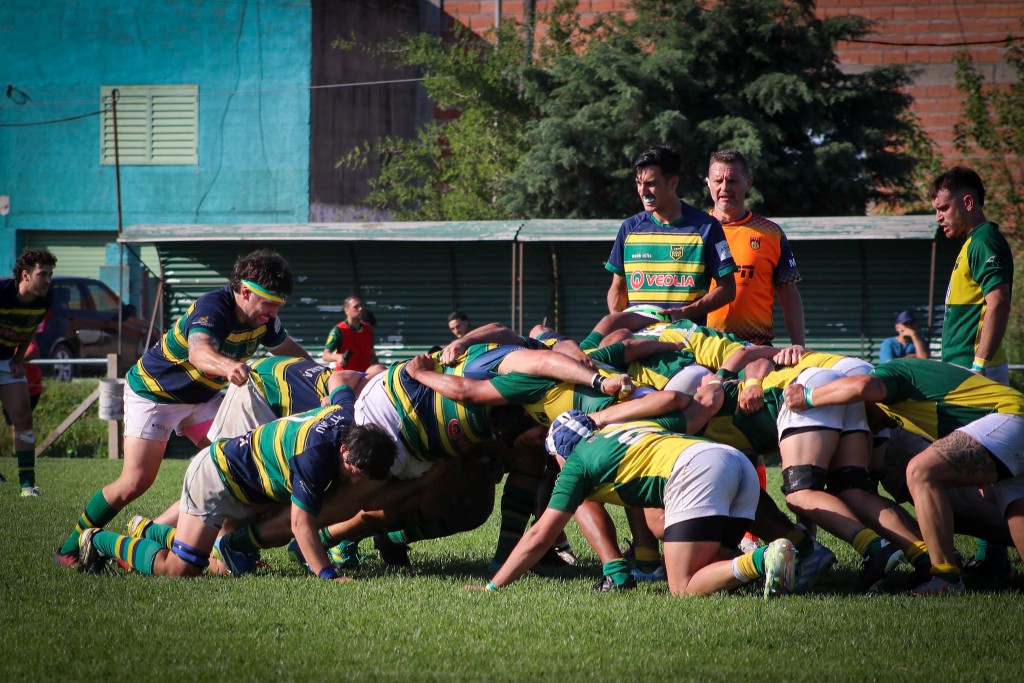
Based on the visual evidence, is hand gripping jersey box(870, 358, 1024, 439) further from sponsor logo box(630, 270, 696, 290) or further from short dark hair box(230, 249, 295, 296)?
short dark hair box(230, 249, 295, 296)

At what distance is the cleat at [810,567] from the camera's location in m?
5.71

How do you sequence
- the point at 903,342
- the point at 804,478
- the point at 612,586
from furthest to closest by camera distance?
the point at 903,342 → the point at 804,478 → the point at 612,586

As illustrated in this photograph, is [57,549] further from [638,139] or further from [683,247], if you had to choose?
[638,139]

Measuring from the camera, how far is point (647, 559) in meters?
6.26

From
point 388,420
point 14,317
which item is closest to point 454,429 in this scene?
point 388,420

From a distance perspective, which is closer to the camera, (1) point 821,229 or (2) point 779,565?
(2) point 779,565

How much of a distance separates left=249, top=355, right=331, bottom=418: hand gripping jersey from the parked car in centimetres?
1272

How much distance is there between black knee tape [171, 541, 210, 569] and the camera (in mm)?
6098

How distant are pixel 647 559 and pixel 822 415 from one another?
119cm

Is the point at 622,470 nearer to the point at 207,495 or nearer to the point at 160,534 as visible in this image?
the point at 207,495

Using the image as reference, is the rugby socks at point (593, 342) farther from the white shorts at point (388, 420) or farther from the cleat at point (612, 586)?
the cleat at point (612, 586)

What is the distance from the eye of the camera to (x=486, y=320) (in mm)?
16109

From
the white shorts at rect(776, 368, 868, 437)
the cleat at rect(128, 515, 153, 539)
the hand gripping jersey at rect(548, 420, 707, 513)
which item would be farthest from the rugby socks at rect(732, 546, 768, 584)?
the cleat at rect(128, 515, 153, 539)

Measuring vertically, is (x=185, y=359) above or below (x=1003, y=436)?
above
